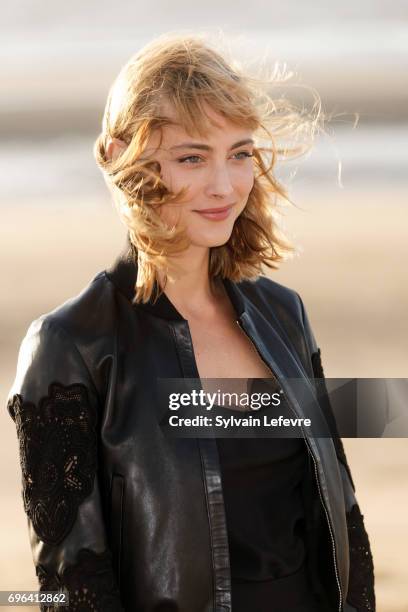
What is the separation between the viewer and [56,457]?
1.92m

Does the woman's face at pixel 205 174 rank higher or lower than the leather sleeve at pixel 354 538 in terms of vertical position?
higher

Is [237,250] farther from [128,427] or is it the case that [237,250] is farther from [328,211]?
[328,211]

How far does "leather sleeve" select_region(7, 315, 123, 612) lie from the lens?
190 cm

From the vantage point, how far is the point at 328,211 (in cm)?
730

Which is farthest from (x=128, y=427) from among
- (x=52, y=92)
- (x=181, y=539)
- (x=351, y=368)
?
(x=52, y=92)

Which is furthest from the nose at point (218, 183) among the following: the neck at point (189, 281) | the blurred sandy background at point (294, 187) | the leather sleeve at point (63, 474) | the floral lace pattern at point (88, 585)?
the blurred sandy background at point (294, 187)

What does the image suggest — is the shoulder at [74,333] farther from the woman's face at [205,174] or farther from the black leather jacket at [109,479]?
the woman's face at [205,174]

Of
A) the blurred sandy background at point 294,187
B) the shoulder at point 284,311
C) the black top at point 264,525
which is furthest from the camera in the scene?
the blurred sandy background at point 294,187

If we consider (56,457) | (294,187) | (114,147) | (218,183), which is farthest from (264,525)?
(294,187)

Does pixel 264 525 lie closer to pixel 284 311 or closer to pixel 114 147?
pixel 284 311

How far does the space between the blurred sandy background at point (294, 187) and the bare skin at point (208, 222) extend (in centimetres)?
231

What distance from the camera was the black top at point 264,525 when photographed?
6.57ft

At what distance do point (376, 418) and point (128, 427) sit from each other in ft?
2.83

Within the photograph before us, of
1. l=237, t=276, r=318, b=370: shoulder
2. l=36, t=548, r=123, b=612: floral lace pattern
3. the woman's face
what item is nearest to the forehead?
the woman's face
